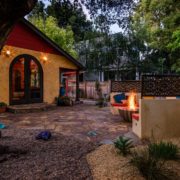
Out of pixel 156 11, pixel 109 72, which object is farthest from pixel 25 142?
pixel 109 72

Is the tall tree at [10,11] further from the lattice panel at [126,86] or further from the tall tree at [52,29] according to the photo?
the tall tree at [52,29]

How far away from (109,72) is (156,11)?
7301mm

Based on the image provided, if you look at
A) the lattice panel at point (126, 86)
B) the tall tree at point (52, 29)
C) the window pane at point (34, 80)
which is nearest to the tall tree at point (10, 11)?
the lattice panel at point (126, 86)

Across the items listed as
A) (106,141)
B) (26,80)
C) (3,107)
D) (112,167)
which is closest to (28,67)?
(26,80)

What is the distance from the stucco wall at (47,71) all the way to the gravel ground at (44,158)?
530cm

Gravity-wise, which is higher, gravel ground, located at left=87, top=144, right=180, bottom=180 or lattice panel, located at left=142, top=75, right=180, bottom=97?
lattice panel, located at left=142, top=75, right=180, bottom=97

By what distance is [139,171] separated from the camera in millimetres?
3152

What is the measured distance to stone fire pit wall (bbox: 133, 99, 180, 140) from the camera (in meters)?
5.14

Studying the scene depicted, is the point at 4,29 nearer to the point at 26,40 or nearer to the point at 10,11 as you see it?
the point at 10,11

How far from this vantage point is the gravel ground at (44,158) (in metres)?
3.21

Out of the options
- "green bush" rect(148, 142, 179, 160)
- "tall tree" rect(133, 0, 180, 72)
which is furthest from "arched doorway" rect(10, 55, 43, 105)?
"green bush" rect(148, 142, 179, 160)

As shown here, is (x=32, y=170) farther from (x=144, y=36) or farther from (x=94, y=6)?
(x=144, y=36)

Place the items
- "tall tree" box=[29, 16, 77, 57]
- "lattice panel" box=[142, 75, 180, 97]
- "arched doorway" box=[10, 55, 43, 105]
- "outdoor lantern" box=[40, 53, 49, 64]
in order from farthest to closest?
"tall tree" box=[29, 16, 77, 57]
"outdoor lantern" box=[40, 53, 49, 64]
"arched doorway" box=[10, 55, 43, 105]
"lattice panel" box=[142, 75, 180, 97]

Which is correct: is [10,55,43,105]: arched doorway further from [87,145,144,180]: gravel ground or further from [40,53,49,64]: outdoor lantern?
[87,145,144,180]: gravel ground
